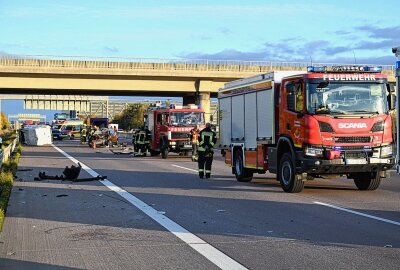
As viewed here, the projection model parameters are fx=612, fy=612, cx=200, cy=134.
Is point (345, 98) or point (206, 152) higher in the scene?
point (345, 98)

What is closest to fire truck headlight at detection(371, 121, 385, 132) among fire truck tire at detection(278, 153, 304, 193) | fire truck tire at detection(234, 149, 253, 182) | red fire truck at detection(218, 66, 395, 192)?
red fire truck at detection(218, 66, 395, 192)

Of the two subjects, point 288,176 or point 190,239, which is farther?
point 288,176

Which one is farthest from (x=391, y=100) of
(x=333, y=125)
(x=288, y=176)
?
(x=288, y=176)

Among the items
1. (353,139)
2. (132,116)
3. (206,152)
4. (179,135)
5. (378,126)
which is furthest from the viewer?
(132,116)

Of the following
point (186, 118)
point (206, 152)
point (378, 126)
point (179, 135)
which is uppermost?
point (186, 118)

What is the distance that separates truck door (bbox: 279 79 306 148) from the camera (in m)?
13.6

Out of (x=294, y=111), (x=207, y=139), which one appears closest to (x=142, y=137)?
(x=207, y=139)

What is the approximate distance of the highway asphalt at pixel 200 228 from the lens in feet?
23.8

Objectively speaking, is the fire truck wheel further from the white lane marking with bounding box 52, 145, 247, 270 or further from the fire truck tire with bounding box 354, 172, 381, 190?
the white lane marking with bounding box 52, 145, 247, 270

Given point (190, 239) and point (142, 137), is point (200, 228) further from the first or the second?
point (142, 137)

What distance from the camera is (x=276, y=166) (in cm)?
1484

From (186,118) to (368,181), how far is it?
17.1 m

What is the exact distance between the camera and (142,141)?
33.9 metres

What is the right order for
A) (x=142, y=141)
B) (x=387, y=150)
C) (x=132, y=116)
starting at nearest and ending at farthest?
(x=387, y=150) < (x=142, y=141) < (x=132, y=116)
